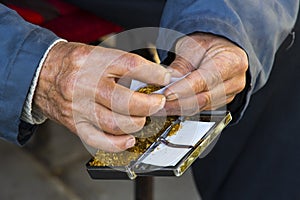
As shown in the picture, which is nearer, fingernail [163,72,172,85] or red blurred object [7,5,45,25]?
fingernail [163,72,172,85]

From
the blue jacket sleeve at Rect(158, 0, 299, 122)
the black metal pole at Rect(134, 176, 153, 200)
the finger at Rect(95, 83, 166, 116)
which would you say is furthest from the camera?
the black metal pole at Rect(134, 176, 153, 200)

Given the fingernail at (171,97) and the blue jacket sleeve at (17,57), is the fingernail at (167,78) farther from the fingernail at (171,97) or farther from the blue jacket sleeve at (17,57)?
the blue jacket sleeve at (17,57)

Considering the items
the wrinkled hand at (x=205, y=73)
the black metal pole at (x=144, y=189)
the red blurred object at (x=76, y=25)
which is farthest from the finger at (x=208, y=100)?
the red blurred object at (x=76, y=25)

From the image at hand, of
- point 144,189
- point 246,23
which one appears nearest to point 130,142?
point 246,23

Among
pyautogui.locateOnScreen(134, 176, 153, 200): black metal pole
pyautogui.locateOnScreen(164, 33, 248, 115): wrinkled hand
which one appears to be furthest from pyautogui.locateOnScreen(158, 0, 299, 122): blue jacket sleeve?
pyautogui.locateOnScreen(134, 176, 153, 200): black metal pole

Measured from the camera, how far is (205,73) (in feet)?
2.43

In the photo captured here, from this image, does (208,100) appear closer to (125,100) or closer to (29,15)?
(125,100)

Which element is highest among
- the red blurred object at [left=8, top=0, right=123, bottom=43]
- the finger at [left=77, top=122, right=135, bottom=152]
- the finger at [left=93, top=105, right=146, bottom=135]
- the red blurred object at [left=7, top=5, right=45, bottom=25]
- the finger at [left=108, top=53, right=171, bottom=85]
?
the finger at [left=108, top=53, right=171, bottom=85]

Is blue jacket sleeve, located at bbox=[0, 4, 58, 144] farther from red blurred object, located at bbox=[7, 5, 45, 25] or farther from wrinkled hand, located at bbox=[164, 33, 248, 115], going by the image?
red blurred object, located at bbox=[7, 5, 45, 25]

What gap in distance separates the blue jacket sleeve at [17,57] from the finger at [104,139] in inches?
3.4

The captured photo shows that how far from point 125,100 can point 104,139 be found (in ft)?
0.21

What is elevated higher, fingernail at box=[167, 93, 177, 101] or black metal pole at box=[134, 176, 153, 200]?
fingernail at box=[167, 93, 177, 101]

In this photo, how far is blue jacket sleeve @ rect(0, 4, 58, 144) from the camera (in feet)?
2.22

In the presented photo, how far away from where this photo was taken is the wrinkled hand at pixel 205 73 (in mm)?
723
